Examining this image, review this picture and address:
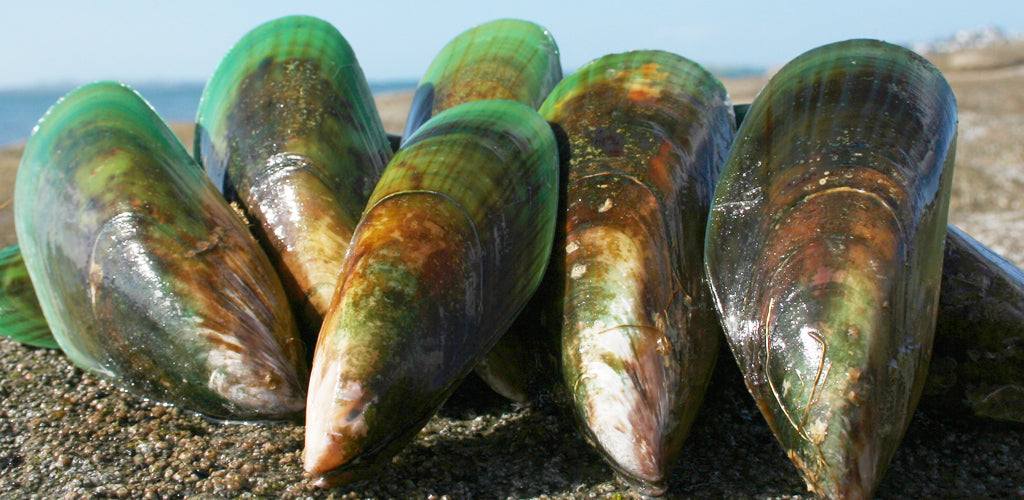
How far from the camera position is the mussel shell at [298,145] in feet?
8.41

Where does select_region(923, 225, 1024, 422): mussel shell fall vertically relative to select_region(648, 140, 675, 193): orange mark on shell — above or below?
below

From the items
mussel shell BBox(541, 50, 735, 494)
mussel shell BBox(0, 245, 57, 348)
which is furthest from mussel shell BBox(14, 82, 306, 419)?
mussel shell BBox(541, 50, 735, 494)

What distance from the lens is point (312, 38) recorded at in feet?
10.8

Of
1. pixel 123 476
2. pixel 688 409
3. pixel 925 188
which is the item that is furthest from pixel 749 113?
pixel 123 476

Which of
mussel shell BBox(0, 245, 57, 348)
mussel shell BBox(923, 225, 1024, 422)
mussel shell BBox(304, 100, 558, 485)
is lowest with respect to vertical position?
mussel shell BBox(0, 245, 57, 348)

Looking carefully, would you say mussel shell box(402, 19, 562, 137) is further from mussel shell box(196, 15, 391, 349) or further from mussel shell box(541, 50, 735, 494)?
mussel shell box(541, 50, 735, 494)

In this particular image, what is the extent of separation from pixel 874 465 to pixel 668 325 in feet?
1.96

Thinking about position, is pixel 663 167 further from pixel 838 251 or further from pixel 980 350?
pixel 980 350

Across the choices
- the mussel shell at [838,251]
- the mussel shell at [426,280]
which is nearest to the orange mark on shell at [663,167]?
the mussel shell at [838,251]

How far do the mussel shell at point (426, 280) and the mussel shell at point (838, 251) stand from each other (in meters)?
0.57

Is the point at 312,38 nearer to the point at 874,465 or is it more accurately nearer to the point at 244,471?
the point at 244,471

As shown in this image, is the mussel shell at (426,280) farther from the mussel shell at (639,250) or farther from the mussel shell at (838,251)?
the mussel shell at (838,251)

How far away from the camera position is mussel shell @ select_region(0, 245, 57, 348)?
2904 millimetres

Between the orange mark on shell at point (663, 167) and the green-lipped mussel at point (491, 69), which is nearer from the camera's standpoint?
the orange mark on shell at point (663, 167)
